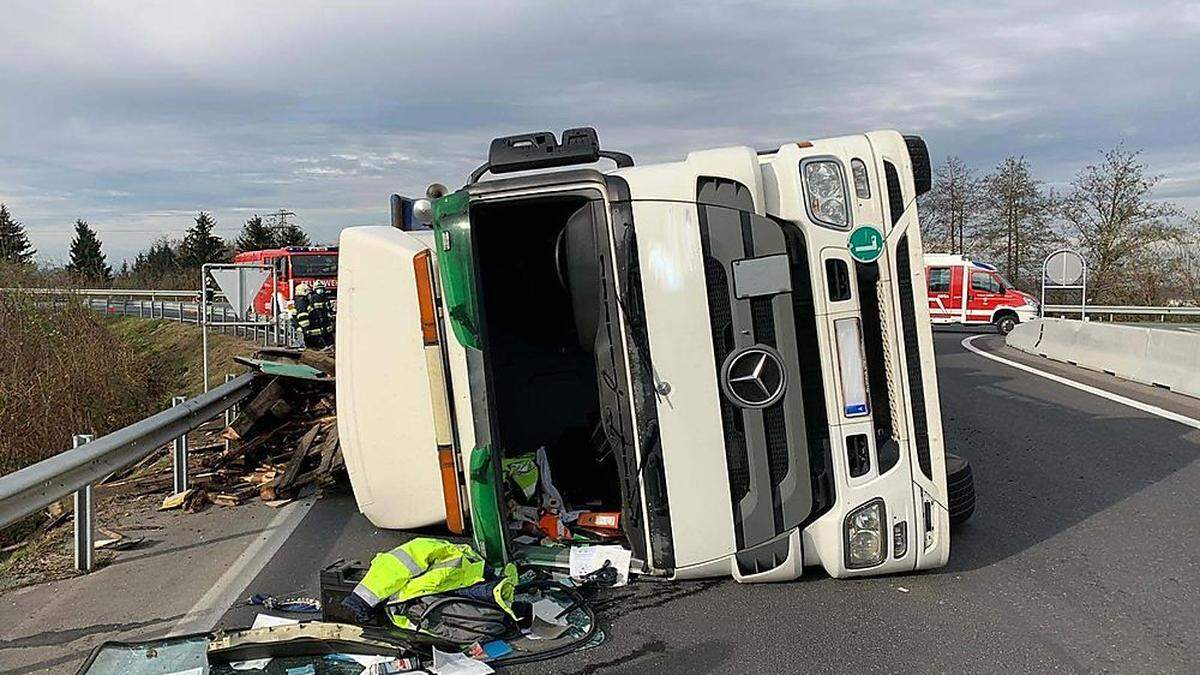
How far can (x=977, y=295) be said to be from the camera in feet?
102

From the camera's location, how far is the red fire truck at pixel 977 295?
30750 millimetres

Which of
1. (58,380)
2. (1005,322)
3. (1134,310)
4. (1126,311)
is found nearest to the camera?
(58,380)

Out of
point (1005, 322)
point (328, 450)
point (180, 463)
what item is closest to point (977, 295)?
point (1005, 322)

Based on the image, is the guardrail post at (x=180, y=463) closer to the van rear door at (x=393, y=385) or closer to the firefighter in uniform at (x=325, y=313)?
the van rear door at (x=393, y=385)

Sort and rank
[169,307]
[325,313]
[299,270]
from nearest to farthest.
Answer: [325,313] → [299,270] → [169,307]

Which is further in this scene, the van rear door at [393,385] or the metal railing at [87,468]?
the van rear door at [393,385]

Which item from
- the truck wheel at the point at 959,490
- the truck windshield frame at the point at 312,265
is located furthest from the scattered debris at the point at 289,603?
the truck windshield frame at the point at 312,265

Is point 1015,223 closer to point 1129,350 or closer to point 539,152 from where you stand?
point 1129,350

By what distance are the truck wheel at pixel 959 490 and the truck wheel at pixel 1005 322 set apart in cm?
2772

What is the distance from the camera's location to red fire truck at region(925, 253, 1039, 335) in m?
30.8

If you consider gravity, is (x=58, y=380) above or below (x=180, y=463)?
Answer: above

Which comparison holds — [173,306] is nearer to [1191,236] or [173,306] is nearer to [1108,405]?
[1108,405]

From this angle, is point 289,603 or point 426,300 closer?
point 289,603

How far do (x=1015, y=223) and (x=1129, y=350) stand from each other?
26.3 meters
